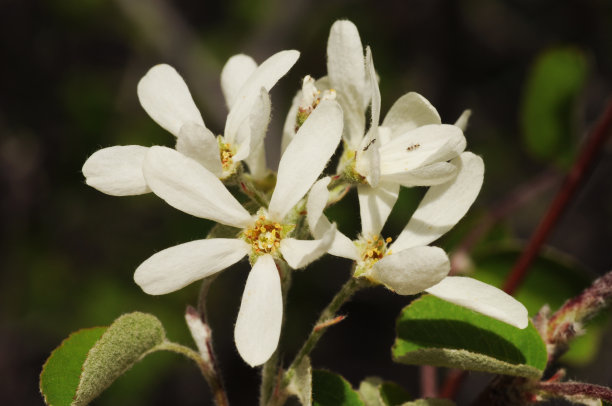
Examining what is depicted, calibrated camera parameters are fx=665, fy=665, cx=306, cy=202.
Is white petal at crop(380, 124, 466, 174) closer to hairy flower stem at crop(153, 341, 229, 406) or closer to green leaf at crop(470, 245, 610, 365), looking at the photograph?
hairy flower stem at crop(153, 341, 229, 406)

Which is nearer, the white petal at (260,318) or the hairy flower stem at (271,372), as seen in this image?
the white petal at (260,318)

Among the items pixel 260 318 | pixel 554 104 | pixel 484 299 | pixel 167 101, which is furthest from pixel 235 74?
pixel 554 104

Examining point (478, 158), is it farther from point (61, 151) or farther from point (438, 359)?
point (61, 151)

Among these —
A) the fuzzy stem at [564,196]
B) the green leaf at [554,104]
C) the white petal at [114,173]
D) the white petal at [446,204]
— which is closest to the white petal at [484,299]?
the white petal at [446,204]

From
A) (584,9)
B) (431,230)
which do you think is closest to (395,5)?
(584,9)

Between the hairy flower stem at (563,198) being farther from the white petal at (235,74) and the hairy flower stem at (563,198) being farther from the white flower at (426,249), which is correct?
the white petal at (235,74)

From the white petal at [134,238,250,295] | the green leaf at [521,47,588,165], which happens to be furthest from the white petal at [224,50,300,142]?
the green leaf at [521,47,588,165]

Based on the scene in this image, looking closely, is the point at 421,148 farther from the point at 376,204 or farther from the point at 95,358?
the point at 95,358
